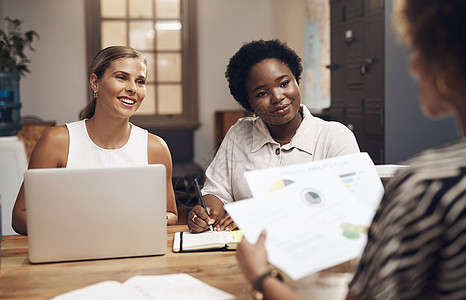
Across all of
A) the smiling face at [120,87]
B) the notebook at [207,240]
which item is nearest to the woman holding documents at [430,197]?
the notebook at [207,240]

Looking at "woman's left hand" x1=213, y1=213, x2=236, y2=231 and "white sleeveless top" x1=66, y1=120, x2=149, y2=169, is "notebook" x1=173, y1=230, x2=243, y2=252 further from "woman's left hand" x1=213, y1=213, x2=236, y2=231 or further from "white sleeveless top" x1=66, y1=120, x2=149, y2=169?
"white sleeveless top" x1=66, y1=120, x2=149, y2=169

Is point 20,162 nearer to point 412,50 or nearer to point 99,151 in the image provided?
point 99,151

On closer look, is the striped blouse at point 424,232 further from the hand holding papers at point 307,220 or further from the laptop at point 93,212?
the laptop at point 93,212

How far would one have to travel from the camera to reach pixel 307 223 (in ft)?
3.31

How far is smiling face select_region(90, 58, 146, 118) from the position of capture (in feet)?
6.46

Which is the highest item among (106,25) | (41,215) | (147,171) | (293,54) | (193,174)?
(106,25)

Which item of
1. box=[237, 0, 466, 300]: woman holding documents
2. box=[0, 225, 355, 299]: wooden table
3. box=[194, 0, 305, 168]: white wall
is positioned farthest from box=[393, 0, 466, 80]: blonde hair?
box=[194, 0, 305, 168]: white wall

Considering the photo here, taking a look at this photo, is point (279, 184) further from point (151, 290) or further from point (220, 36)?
point (220, 36)

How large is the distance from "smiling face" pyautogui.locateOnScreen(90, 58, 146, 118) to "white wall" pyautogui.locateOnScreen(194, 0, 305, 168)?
382cm

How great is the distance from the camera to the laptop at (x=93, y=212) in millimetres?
1262

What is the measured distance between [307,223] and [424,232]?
0.39 meters

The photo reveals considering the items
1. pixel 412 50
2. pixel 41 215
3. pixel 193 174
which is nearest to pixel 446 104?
pixel 412 50

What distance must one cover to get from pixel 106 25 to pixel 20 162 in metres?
2.87

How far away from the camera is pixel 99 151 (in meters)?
1.95
